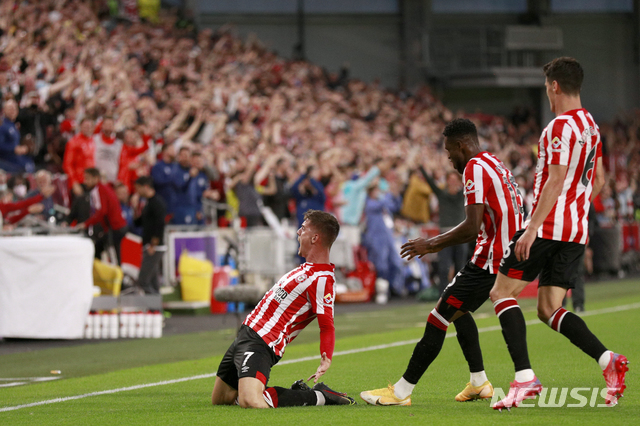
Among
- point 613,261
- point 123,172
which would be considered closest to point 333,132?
point 613,261

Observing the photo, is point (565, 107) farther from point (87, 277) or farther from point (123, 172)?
point (123, 172)

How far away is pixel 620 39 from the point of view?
1674 inches

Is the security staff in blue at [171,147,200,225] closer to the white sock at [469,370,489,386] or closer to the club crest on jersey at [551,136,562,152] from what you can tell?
the white sock at [469,370,489,386]

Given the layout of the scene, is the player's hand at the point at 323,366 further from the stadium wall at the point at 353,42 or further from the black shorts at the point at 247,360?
the stadium wall at the point at 353,42

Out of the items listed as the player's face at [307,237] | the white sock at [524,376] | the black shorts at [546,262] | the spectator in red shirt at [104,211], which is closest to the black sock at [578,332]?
the black shorts at [546,262]

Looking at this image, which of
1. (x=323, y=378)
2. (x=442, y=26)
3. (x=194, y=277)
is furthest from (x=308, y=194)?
(x=442, y=26)

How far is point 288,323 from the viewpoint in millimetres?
6168

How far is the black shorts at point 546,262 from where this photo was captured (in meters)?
5.64

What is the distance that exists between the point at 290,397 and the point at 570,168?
2305 millimetres

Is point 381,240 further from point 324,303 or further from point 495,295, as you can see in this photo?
point 495,295

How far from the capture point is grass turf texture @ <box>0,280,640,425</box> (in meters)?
5.59

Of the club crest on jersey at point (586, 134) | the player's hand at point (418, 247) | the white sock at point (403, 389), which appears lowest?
the white sock at point (403, 389)

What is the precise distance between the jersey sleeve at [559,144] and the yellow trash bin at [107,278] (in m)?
9.37

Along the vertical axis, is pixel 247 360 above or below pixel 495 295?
below
